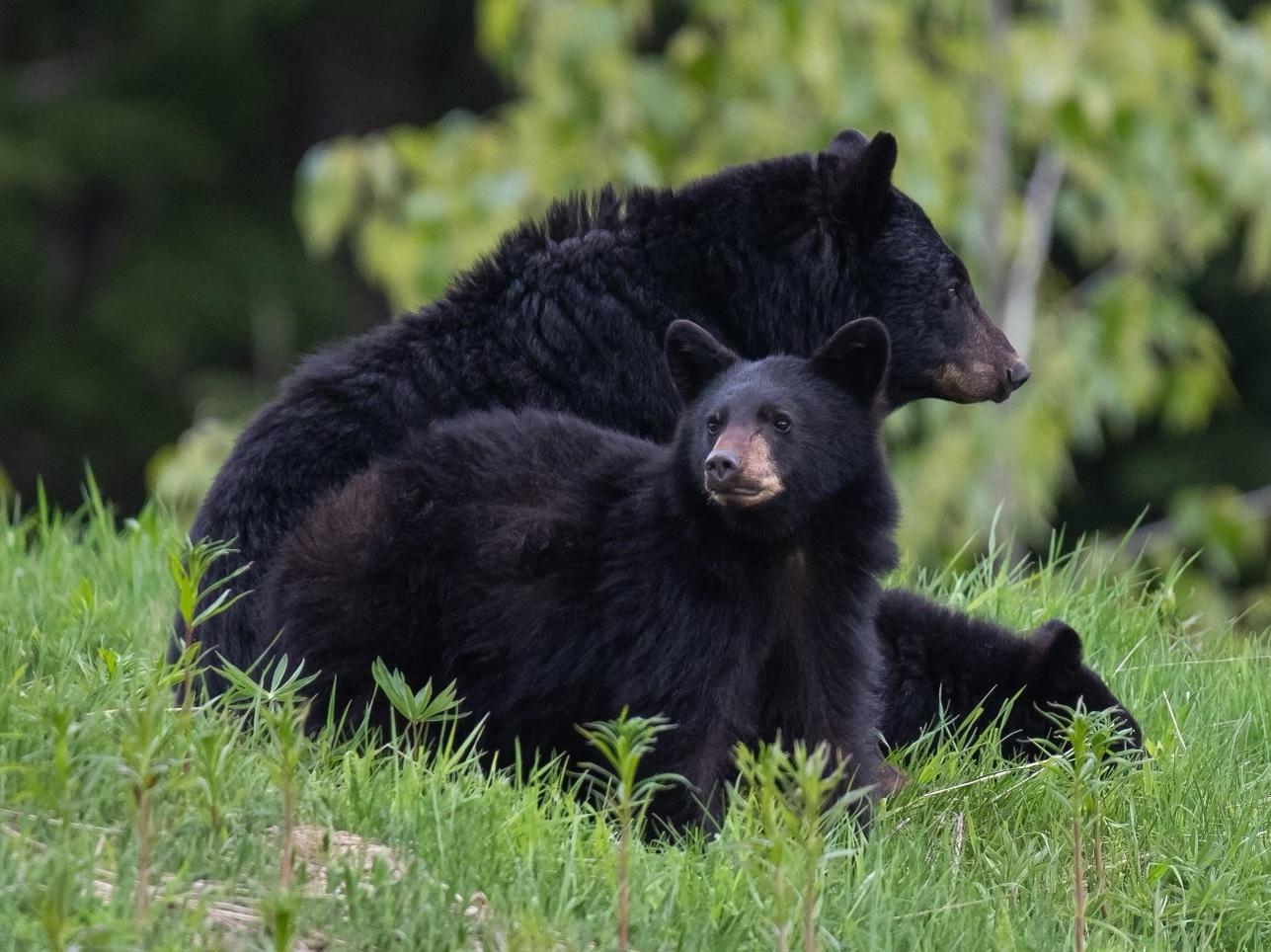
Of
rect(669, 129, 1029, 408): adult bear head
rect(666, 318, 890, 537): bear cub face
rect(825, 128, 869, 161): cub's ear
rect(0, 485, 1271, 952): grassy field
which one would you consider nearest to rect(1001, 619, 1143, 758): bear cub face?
rect(0, 485, 1271, 952): grassy field

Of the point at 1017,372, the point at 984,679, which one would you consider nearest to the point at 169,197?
the point at 1017,372

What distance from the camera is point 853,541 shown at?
4176 millimetres

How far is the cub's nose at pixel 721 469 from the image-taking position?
385 cm

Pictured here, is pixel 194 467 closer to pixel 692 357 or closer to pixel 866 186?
pixel 866 186

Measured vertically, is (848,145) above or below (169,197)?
above

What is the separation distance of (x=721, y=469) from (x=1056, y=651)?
4.38 feet

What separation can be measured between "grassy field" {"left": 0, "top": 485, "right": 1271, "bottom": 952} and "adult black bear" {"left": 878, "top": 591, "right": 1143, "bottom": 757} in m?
0.29

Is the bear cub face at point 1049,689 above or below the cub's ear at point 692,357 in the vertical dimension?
below

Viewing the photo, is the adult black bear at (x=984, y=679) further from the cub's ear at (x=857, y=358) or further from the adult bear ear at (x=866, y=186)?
the adult bear ear at (x=866, y=186)

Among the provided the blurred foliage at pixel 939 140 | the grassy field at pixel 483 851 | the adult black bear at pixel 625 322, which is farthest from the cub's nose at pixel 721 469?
the blurred foliage at pixel 939 140

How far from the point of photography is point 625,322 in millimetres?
5164

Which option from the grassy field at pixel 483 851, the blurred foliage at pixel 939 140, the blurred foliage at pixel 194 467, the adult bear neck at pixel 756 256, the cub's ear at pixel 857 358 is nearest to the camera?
the grassy field at pixel 483 851

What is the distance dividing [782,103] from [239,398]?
684 centimetres

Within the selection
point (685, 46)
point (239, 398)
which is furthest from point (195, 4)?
point (685, 46)
